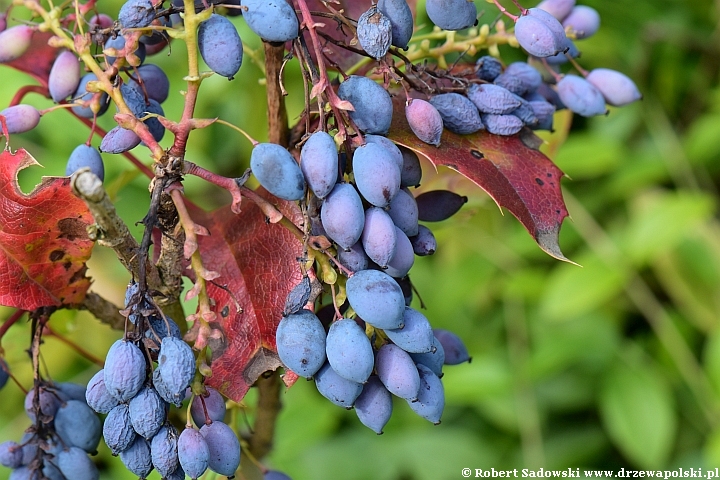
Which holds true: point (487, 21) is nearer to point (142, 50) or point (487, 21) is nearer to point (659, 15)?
point (142, 50)

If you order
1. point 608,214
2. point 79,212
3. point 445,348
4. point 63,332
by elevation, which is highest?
point 79,212

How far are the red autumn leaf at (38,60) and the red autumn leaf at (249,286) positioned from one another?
0.26 metres

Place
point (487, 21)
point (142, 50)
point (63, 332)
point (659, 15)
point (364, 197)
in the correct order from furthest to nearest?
point (659, 15) < point (487, 21) < point (63, 332) < point (142, 50) < point (364, 197)

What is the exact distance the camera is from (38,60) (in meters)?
0.74

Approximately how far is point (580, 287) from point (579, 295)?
3cm

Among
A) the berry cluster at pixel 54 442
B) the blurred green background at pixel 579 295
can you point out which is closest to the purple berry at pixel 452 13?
the berry cluster at pixel 54 442

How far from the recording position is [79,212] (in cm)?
61

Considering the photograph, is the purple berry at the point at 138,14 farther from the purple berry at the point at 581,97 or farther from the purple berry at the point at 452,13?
the purple berry at the point at 581,97

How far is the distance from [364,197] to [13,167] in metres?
0.31

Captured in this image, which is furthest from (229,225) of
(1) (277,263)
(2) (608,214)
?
(2) (608,214)

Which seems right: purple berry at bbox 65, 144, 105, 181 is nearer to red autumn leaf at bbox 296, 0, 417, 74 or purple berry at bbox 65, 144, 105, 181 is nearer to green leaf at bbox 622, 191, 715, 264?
red autumn leaf at bbox 296, 0, 417, 74

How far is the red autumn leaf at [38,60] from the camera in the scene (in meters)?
0.73

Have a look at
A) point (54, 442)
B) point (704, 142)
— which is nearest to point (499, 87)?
point (54, 442)

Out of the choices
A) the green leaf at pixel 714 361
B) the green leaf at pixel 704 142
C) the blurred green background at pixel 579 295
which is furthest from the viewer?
the green leaf at pixel 704 142
